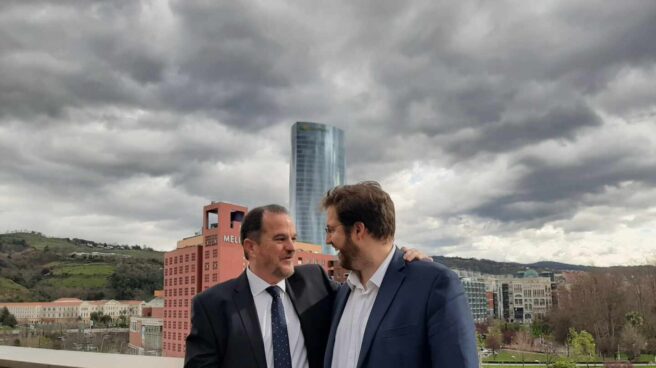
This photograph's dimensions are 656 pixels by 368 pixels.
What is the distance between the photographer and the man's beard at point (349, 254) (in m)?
2.01

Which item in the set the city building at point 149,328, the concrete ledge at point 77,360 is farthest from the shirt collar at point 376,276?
the city building at point 149,328

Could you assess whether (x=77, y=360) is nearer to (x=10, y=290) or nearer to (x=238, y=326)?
(x=238, y=326)

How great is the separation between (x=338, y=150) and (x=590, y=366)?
8185 cm

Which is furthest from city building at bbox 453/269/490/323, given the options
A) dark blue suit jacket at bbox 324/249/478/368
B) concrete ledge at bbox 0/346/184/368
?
dark blue suit jacket at bbox 324/249/478/368

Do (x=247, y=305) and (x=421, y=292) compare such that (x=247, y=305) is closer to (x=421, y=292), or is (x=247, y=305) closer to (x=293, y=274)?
(x=293, y=274)

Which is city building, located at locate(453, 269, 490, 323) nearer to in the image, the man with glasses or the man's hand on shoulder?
the man with glasses

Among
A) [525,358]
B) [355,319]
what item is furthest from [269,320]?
[525,358]

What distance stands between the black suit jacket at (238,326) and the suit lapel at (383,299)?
1.44 ft

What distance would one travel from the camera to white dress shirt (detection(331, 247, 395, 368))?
192 centimetres

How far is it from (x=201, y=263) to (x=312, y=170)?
67318 millimetres

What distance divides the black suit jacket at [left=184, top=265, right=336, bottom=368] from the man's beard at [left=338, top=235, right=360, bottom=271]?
1.26 ft

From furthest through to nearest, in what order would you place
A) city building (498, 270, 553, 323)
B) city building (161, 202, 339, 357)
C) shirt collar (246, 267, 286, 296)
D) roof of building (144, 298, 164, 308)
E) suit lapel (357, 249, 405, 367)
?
city building (498, 270, 553, 323)
roof of building (144, 298, 164, 308)
city building (161, 202, 339, 357)
shirt collar (246, 267, 286, 296)
suit lapel (357, 249, 405, 367)

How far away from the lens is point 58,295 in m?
60.2

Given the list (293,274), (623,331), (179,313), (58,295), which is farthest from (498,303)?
(293,274)
